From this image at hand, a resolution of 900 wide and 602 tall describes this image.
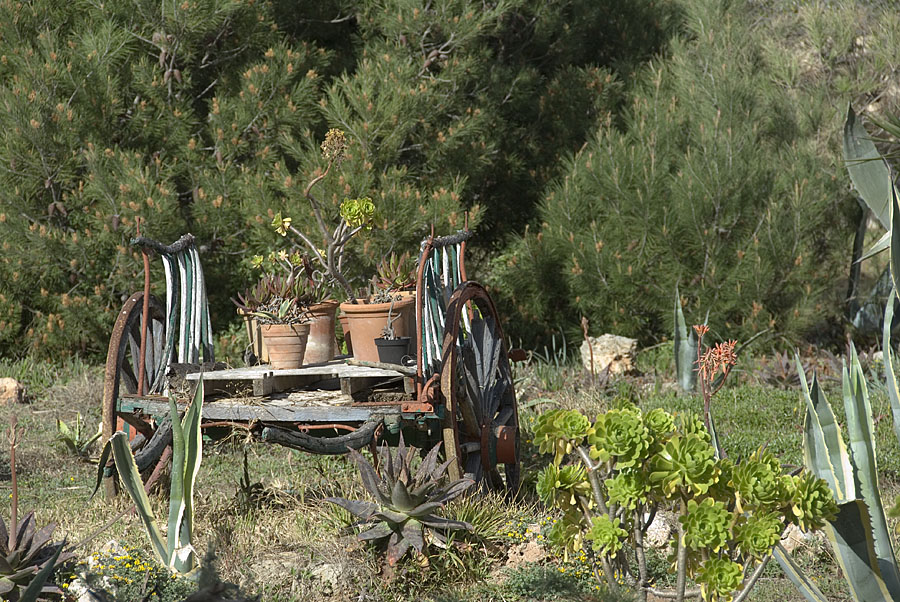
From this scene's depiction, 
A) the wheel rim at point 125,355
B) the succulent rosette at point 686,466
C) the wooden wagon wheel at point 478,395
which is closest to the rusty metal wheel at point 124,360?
the wheel rim at point 125,355

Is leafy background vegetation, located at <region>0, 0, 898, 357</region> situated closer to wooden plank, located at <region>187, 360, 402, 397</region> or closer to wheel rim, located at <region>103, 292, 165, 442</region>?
wheel rim, located at <region>103, 292, 165, 442</region>

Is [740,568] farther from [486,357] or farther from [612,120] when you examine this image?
Answer: [612,120]

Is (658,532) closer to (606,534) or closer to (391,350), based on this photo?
(391,350)

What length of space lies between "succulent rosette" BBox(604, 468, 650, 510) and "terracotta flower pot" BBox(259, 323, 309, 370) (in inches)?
66.1

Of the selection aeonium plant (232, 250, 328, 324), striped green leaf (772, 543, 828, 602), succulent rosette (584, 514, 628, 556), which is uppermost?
aeonium plant (232, 250, 328, 324)

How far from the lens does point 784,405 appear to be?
5777 millimetres

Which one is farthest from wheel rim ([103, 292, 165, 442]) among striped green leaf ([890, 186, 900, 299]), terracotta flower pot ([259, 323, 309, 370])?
striped green leaf ([890, 186, 900, 299])

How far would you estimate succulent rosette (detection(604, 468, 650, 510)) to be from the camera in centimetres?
233

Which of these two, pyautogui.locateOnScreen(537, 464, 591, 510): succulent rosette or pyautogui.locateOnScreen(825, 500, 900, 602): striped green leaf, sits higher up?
pyautogui.locateOnScreen(537, 464, 591, 510): succulent rosette

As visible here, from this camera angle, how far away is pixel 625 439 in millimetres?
2312

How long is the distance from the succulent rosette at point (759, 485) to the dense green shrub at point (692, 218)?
17.1 ft

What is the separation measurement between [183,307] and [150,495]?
81cm

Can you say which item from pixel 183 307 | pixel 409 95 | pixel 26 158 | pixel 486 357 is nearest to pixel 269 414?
pixel 183 307

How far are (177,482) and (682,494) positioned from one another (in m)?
1.52
